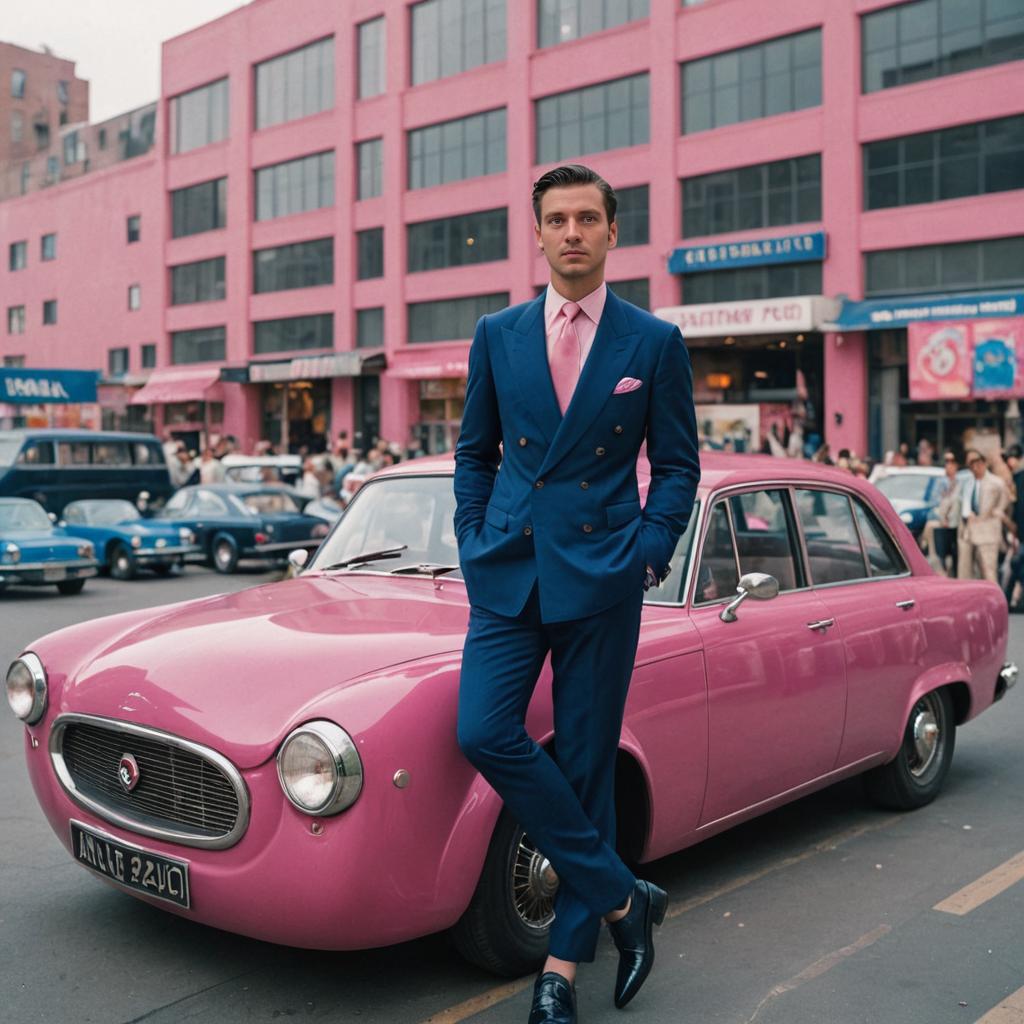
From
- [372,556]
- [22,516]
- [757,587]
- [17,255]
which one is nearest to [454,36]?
[22,516]

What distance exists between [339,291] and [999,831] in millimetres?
38571

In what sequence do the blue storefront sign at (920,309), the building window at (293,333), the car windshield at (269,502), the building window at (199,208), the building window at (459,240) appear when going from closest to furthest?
the car windshield at (269,502), the blue storefront sign at (920,309), the building window at (459,240), the building window at (293,333), the building window at (199,208)

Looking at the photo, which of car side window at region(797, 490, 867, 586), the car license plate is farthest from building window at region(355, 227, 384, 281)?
the car license plate

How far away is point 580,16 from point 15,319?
1411 inches

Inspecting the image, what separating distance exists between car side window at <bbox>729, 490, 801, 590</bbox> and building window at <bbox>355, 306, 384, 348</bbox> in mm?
36640

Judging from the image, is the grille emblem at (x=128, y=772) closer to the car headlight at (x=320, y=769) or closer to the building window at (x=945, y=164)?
the car headlight at (x=320, y=769)

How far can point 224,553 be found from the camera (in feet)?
62.0

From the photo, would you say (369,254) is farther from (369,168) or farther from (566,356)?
(566,356)

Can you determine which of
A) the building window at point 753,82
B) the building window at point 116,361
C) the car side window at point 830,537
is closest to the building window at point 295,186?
the building window at point 116,361

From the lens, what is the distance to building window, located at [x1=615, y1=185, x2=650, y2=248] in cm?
3353

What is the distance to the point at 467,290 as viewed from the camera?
37.9m

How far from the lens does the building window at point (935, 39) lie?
26969 millimetres

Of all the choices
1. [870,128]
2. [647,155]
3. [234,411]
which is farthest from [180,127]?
[870,128]

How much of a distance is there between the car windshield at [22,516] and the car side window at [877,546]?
13.7 meters
